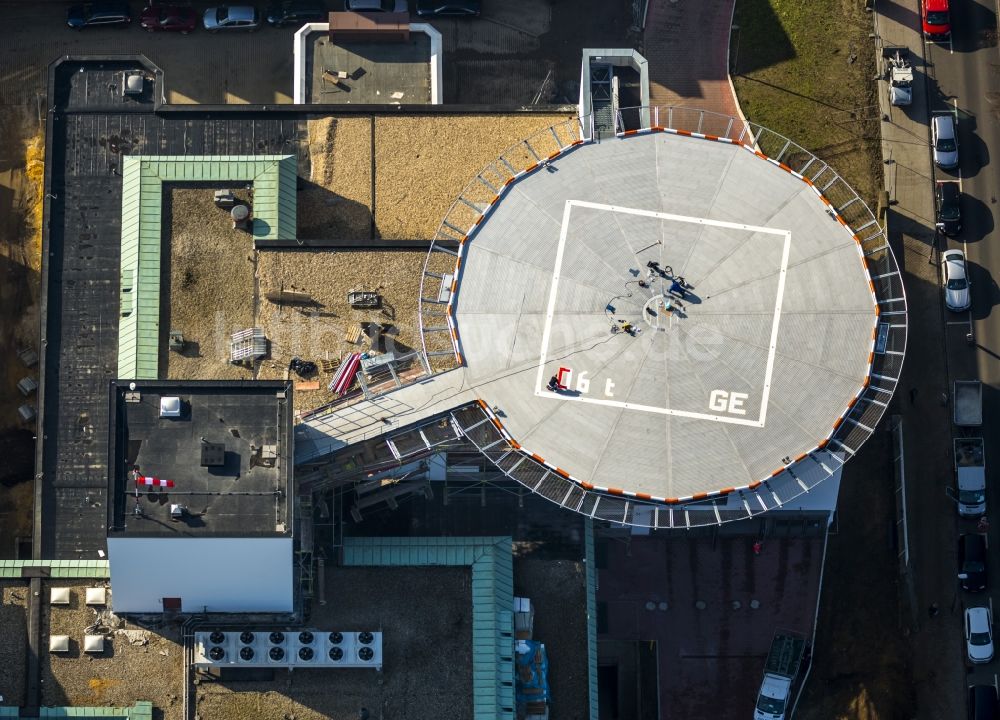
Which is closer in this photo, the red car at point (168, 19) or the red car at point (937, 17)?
the red car at point (937, 17)

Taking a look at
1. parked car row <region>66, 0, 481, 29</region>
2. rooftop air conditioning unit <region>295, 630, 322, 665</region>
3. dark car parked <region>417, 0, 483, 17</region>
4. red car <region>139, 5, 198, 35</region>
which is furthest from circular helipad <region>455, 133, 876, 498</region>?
red car <region>139, 5, 198, 35</region>

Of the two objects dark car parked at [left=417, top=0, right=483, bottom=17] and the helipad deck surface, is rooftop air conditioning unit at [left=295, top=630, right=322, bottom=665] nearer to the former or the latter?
the helipad deck surface

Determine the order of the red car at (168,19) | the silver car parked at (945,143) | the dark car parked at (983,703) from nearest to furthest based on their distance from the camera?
the dark car parked at (983,703) → the silver car parked at (945,143) → the red car at (168,19)

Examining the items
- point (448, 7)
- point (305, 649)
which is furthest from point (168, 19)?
point (305, 649)

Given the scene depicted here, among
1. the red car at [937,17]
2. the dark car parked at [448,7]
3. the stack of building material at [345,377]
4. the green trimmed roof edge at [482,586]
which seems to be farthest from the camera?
the dark car parked at [448,7]

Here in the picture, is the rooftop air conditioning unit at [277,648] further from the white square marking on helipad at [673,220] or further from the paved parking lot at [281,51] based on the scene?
the paved parking lot at [281,51]

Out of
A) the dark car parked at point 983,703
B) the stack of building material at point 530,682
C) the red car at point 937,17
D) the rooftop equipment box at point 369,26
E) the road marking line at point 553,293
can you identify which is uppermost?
the red car at point 937,17

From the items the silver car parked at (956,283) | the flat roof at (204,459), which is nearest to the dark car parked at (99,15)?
the flat roof at (204,459)
